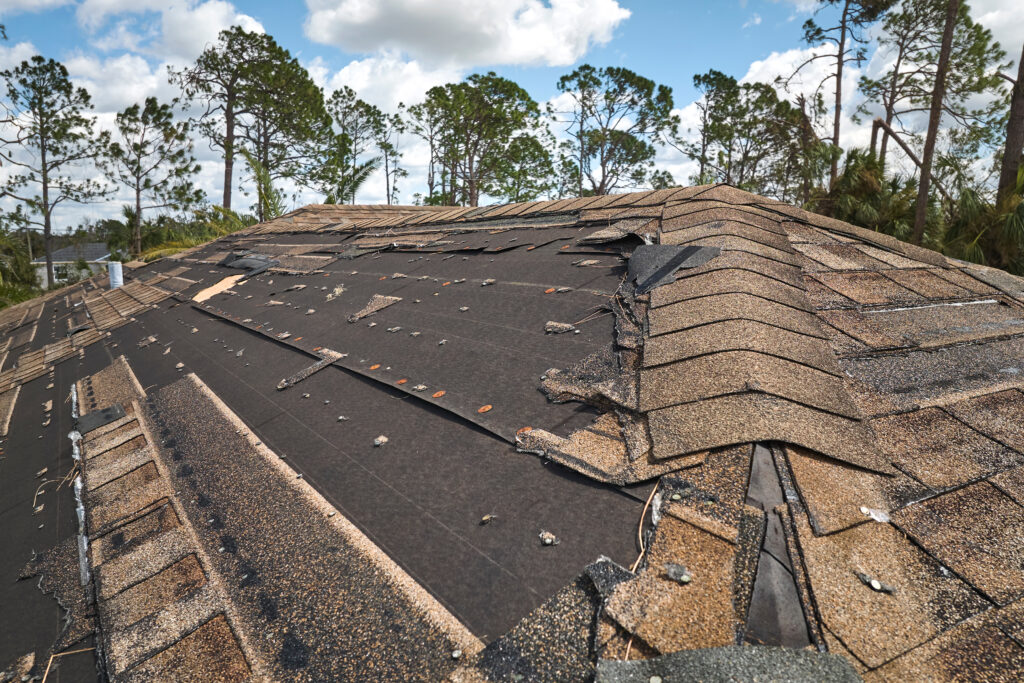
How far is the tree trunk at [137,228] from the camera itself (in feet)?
100

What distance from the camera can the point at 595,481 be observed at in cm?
189

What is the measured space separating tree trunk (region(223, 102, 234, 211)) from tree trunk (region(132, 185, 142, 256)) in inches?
279

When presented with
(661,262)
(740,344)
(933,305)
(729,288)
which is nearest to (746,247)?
(661,262)

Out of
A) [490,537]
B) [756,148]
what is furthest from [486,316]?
[756,148]

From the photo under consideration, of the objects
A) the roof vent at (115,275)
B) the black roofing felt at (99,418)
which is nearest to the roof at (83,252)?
the roof vent at (115,275)

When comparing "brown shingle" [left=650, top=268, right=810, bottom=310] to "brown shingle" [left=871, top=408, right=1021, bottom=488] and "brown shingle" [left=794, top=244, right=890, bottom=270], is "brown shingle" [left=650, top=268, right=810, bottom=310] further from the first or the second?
"brown shingle" [left=871, top=408, right=1021, bottom=488]

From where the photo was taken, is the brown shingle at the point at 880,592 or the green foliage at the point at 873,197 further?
the green foliage at the point at 873,197

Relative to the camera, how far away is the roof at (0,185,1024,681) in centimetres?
135

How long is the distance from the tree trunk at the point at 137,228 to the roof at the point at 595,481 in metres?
32.7

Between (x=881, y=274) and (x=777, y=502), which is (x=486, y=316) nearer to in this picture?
(x=777, y=502)

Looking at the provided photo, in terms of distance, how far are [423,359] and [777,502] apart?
229cm

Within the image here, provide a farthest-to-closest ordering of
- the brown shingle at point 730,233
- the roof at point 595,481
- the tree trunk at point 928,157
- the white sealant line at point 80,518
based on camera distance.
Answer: the tree trunk at point 928,157 → the brown shingle at point 730,233 → the white sealant line at point 80,518 → the roof at point 595,481

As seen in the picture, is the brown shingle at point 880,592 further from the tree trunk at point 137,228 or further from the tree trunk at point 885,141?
the tree trunk at point 137,228

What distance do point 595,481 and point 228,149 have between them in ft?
105
